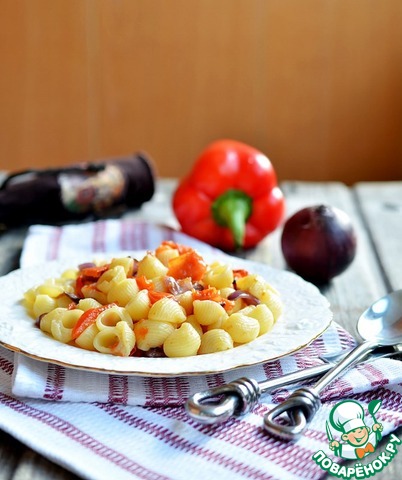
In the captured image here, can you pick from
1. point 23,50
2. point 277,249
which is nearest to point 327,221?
point 277,249

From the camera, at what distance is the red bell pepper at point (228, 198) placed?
1.72 metres

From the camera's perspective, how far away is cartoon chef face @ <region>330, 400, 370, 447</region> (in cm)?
83

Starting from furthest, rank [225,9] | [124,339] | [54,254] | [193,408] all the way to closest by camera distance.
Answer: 1. [225,9]
2. [54,254]
3. [124,339]
4. [193,408]

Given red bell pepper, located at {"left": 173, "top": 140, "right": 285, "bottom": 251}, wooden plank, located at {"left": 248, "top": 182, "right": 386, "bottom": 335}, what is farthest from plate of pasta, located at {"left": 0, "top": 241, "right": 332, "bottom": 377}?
red bell pepper, located at {"left": 173, "top": 140, "right": 285, "bottom": 251}

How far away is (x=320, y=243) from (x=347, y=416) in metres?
0.56

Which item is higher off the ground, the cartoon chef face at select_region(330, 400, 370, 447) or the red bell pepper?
the cartoon chef face at select_region(330, 400, 370, 447)

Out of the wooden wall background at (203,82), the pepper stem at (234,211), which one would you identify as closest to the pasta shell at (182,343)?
the pepper stem at (234,211)

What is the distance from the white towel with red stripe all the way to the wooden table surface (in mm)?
19

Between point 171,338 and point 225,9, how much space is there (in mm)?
2436

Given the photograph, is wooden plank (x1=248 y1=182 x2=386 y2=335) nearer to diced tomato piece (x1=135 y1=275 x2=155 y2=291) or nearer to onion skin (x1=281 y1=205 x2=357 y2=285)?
onion skin (x1=281 y1=205 x2=357 y2=285)

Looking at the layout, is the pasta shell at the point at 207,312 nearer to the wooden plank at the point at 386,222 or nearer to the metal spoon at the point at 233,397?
the metal spoon at the point at 233,397

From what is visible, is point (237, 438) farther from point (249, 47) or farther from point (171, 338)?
point (249, 47)

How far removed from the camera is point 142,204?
1950mm

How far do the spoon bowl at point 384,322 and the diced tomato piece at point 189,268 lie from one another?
23 centimetres
